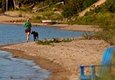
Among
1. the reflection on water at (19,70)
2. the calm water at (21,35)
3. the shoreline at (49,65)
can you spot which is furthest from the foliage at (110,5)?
the reflection on water at (19,70)

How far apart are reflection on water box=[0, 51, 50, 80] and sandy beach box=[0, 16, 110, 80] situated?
0.44 meters

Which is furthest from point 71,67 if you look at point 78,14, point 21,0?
Result: point 21,0

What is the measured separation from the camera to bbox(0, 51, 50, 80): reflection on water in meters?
17.4

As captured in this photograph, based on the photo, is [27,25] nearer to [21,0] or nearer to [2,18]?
[2,18]

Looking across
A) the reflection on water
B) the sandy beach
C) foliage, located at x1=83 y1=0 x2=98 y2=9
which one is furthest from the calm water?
foliage, located at x1=83 y1=0 x2=98 y2=9

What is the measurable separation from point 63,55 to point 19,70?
15.4 feet

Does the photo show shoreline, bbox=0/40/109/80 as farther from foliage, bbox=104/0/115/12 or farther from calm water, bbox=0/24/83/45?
foliage, bbox=104/0/115/12

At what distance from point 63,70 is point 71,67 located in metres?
0.50

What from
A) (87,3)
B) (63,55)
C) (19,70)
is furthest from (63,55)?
(87,3)

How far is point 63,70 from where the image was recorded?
1931cm

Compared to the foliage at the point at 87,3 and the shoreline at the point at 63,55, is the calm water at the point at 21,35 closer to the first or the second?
the shoreline at the point at 63,55

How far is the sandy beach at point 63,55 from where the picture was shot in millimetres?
18952

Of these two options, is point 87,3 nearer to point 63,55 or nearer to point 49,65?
point 63,55

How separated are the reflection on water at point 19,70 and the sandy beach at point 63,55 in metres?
0.44
